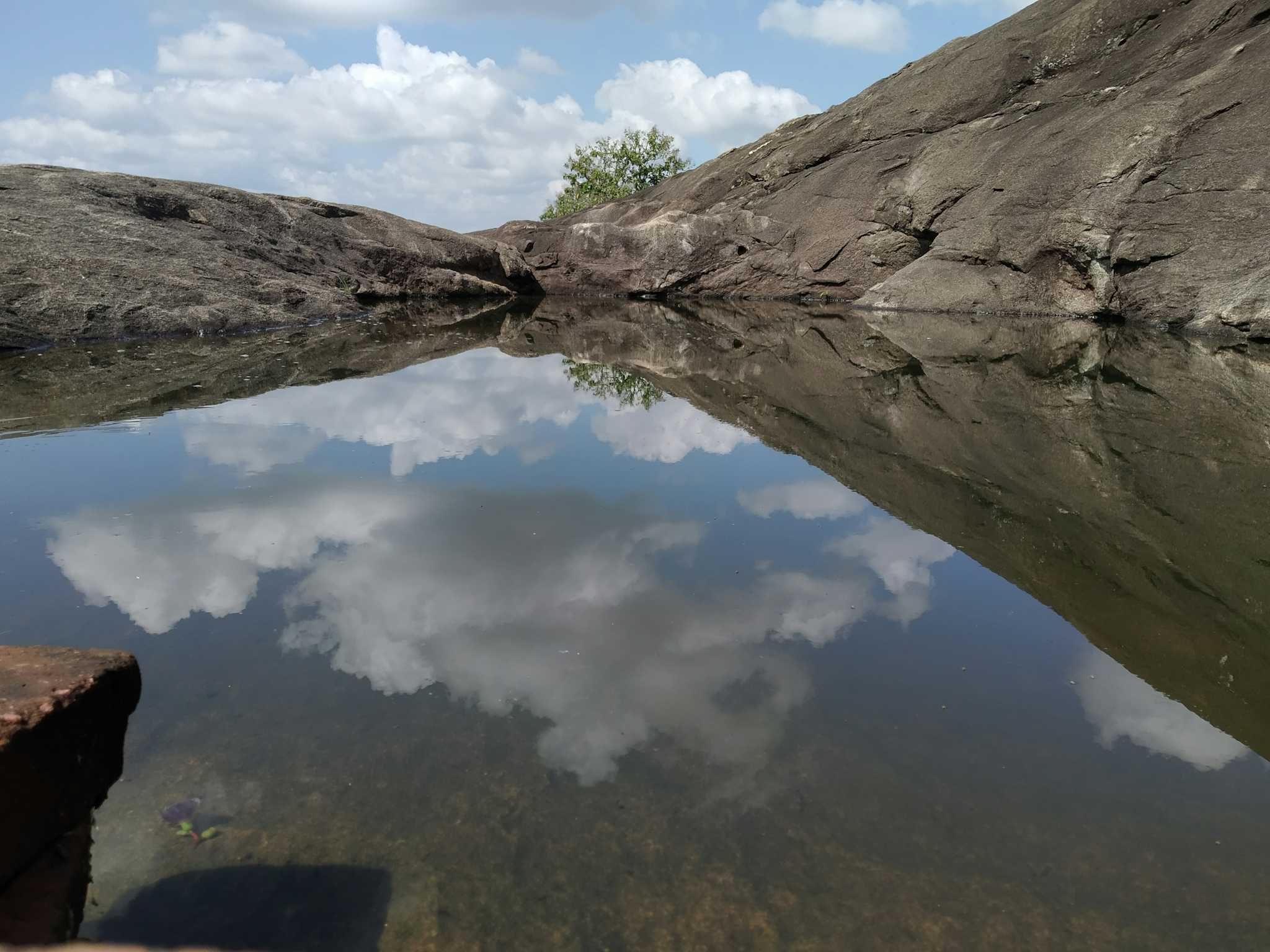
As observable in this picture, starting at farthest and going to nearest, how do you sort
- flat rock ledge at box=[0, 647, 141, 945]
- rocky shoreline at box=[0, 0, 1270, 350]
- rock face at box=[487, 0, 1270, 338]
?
1. rock face at box=[487, 0, 1270, 338]
2. rocky shoreline at box=[0, 0, 1270, 350]
3. flat rock ledge at box=[0, 647, 141, 945]

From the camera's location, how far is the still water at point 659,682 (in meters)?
2.02

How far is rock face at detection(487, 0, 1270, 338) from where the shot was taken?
14688 millimetres

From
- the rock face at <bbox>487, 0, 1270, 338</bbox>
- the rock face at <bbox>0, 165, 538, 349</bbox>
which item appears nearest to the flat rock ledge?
the rock face at <bbox>0, 165, 538, 349</bbox>

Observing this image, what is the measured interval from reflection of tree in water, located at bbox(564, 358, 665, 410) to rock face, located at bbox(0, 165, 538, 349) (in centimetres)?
593

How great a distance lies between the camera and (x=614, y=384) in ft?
30.9

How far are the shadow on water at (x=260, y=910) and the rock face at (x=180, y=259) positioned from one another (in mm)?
10833

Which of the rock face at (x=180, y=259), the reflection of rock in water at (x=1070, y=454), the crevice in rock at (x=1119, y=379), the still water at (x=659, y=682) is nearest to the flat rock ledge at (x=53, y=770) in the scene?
the still water at (x=659, y=682)

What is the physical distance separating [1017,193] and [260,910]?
1961 cm

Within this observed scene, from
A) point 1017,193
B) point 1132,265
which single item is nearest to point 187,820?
point 1132,265

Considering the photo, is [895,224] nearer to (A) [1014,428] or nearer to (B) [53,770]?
(A) [1014,428]

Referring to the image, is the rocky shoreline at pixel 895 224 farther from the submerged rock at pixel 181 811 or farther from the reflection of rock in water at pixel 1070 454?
the submerged rock at pixel 181 811

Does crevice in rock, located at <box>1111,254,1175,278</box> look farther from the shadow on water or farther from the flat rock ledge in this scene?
the flat rock ledge

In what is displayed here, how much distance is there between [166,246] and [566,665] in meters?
13.5

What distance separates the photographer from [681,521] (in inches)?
187
